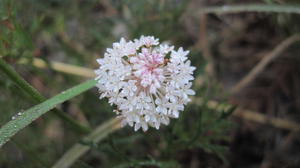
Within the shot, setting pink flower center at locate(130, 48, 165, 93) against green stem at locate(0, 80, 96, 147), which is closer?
pink flower center at locate(130, 48, 165, 93)

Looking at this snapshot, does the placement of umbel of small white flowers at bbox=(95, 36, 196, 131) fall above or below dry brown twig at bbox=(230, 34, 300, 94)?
below

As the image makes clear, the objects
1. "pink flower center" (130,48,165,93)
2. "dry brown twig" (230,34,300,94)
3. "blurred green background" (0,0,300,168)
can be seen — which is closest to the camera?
"pink flower center" (130,48,165,93)

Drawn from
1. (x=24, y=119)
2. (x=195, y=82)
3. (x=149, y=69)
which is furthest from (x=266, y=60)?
(x=24, y=119)

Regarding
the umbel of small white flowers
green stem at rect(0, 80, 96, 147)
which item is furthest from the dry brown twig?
green stem at rect(0, 80, 96, 147)

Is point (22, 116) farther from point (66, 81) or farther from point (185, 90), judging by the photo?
point (66, 81)

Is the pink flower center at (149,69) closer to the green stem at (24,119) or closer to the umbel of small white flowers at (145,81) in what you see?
the umbel of small white flowers at (145,81)

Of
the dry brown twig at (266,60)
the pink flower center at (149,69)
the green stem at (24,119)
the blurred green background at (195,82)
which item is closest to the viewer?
Answer: the pink flower center at (149,69)

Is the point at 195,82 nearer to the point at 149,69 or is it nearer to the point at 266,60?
the point at 266,60

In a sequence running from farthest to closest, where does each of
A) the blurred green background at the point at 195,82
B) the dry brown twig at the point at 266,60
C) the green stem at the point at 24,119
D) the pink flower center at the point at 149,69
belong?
the dry brown twig at the point at 266,60 → the blurred green background at the point at 195,82 → the green stem at the point at 24,119 → the pink flower center at the point at 149,69

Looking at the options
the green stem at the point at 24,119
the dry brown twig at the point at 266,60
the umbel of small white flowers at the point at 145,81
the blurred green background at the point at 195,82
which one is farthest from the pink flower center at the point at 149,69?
the dry brown twig at the point at 266,60

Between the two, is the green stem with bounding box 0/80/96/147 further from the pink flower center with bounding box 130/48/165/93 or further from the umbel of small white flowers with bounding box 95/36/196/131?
the pink flower center with bounding box 130/48/165/93
